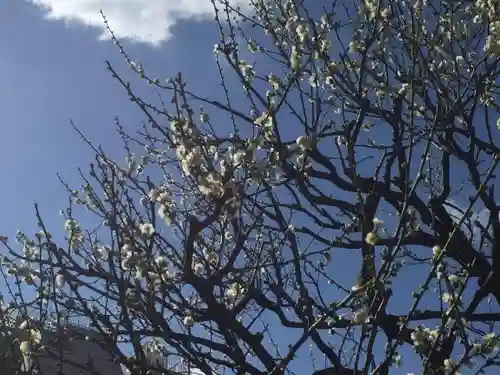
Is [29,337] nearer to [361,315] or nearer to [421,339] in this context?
[361,315]

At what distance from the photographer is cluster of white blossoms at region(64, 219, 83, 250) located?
4.88m

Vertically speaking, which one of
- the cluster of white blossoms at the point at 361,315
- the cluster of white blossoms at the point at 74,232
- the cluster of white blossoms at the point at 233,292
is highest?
the cluster of white blossoms at the point at 74,232

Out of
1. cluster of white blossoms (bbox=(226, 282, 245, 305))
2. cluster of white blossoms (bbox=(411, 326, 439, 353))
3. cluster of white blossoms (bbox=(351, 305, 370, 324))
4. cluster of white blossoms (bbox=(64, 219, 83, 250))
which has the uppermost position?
cluster of white blossoms (bbox=(64, 219, 83, 250))

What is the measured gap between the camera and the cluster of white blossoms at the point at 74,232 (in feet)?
16.0

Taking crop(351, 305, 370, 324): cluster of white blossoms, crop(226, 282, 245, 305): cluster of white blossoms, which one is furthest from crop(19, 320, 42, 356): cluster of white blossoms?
crop(351, 305, 370, 324): cluster of white blossoms

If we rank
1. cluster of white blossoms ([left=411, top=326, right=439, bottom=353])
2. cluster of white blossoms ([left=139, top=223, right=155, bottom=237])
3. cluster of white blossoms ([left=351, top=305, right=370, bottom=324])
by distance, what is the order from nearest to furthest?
cluster of white blossoms ([left=351, top=305, right=370, bottom=324]), cluster of white blossoms ([left=411, top=326, right=439, bottom=353]), cluster of white blossoms ([left=139, top=223, right=155, bottom=237])

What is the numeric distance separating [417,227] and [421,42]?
142 centimetres

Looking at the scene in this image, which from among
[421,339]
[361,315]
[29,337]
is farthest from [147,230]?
[421,339]

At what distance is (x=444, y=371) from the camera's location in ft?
11.9

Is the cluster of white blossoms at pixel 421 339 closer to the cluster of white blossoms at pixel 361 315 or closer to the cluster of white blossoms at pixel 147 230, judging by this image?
the cluster of white blossoms at pixel 361 315

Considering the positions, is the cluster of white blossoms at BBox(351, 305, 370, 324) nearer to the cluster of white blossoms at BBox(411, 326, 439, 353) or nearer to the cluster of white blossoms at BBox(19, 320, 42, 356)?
the cluster of white blossoms at BBox(411, 326, 439, 353)

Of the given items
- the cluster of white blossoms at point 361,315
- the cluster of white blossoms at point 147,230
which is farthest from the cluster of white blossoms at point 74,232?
the cluster of white blossoms at point 361,315

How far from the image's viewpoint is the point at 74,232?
4945 millimetres

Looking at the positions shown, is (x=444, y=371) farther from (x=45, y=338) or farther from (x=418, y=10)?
(x=418, y=10)
